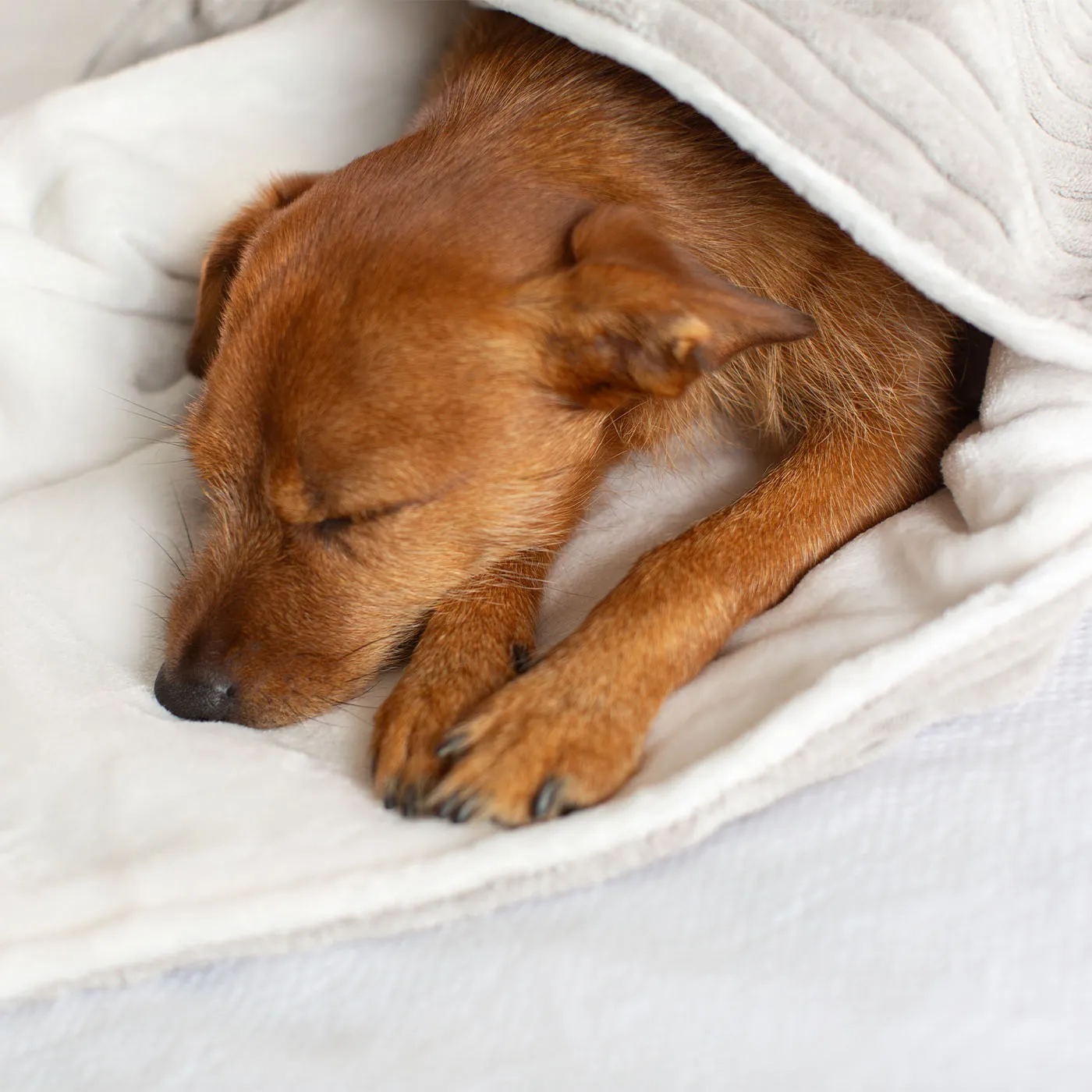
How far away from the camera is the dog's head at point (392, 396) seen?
124 centimetres

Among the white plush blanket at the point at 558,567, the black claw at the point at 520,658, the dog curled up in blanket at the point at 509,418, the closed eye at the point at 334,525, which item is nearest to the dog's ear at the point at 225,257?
the dog curled up in blanket at the point at 509,418

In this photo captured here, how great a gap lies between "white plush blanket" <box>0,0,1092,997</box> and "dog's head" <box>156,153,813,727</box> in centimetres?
11

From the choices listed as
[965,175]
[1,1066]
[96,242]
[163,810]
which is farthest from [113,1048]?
[965,175]

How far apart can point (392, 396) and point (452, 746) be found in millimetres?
389

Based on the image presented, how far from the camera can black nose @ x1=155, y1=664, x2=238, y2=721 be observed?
1299 mm

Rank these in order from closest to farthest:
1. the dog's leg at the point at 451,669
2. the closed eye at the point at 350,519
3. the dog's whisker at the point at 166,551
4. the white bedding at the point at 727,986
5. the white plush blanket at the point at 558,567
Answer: the white bedding at the point at 727,986
the white plush blanket at the point at 558,567
the dog's leg at the point at 451,669
the closed eye at the point at 350,519
the dog's whisker at the point at 166,551

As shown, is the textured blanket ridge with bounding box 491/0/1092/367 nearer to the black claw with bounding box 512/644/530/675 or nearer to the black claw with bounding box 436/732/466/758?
the black claw with bounding box 512/644/530/675

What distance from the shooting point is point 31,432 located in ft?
5.53

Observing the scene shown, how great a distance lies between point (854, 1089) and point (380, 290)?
3.00ft

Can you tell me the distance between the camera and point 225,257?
5.37 ft

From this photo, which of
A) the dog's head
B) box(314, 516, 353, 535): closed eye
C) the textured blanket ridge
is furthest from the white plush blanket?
box(314, 516, 353, 535): closed eye

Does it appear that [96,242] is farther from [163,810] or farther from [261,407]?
[163,810]

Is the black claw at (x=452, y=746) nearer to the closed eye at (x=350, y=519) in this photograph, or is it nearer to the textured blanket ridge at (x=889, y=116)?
the closed eye at (x=350, y=519)

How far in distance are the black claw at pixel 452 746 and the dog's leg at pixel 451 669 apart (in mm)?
13
